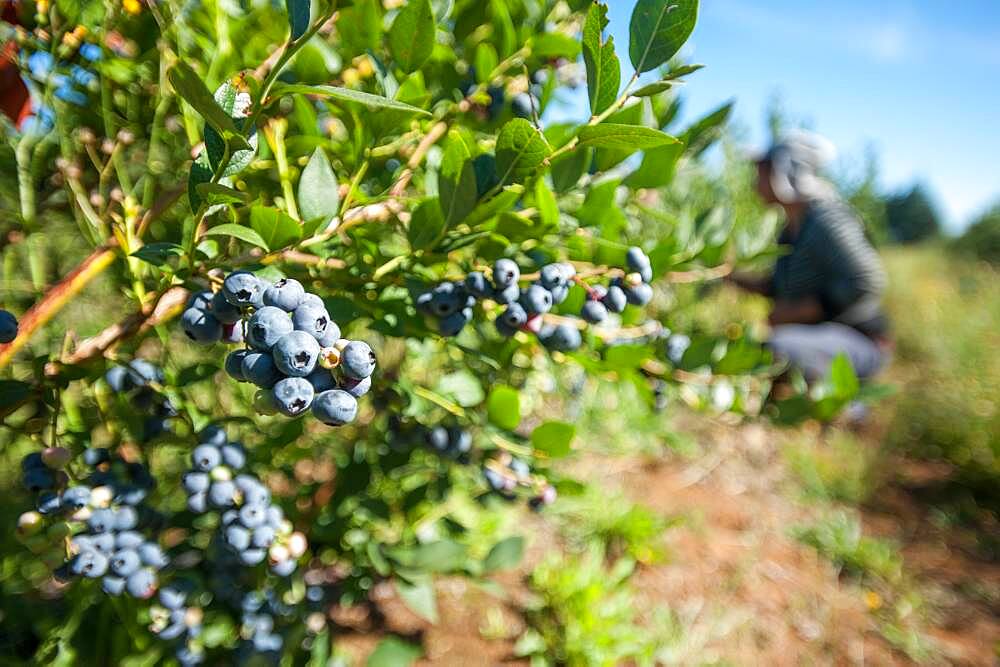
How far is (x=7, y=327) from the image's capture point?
1.75ft

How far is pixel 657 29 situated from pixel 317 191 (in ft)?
0.98

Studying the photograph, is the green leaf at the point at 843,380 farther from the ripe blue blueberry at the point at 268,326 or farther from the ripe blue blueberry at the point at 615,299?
the ripe blue blueberry at the point at 268,326

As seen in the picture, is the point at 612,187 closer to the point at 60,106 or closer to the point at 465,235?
the point at 465,235

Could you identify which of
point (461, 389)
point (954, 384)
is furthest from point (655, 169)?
point (954, 384)

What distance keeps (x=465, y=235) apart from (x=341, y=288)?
0.47ft

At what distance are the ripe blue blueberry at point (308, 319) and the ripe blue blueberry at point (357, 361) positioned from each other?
0.08ft

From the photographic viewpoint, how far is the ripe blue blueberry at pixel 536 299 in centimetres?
54

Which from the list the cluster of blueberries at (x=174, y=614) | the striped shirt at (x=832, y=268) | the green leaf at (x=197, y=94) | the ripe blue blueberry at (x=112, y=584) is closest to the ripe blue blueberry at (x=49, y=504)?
the ripe blue blueberry at (x=112, y=584)

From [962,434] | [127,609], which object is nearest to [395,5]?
[127,609]

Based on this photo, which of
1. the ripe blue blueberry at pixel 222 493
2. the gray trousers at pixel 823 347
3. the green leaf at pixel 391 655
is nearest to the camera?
the ripe blue blueberry at pixel 222 493

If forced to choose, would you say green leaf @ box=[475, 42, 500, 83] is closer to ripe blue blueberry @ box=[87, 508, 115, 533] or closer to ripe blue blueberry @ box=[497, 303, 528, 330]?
ripe blue blueberry @ box=[497, 303, 528, 330]

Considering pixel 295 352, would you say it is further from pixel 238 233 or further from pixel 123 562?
pixel 123 562

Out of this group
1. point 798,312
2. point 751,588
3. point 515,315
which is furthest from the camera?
point 798,312

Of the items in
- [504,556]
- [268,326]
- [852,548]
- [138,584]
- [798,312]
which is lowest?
[852,548]
